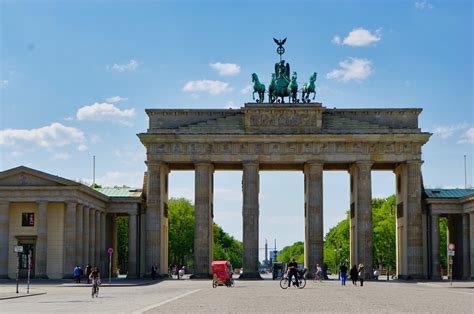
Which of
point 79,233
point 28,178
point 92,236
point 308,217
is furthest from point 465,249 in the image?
point 28,178

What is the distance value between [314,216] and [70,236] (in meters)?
25.8

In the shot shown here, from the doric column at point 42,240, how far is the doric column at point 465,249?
41.9 m

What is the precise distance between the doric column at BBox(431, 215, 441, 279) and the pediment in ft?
123

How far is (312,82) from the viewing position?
9225 cm

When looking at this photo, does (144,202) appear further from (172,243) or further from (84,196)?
(172,243)

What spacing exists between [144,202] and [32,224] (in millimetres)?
15246

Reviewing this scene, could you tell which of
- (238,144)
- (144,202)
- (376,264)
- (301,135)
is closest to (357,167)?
(301,135)

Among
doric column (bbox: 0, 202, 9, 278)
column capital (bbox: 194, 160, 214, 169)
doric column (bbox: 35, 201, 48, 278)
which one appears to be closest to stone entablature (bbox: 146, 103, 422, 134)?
column capital (bbox: 194, 160, 214, 169)

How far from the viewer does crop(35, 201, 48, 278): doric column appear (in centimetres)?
7850

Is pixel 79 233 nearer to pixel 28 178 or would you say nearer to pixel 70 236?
pixel 70 236

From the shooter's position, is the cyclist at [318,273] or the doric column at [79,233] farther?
the cyclist at [318,273]

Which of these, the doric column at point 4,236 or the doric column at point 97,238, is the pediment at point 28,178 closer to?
the doric column at point 4,236

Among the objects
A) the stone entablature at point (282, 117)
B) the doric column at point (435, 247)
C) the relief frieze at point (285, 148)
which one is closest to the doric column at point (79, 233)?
the relief frieze at point (285, 148)

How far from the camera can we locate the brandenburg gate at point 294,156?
8912cm
